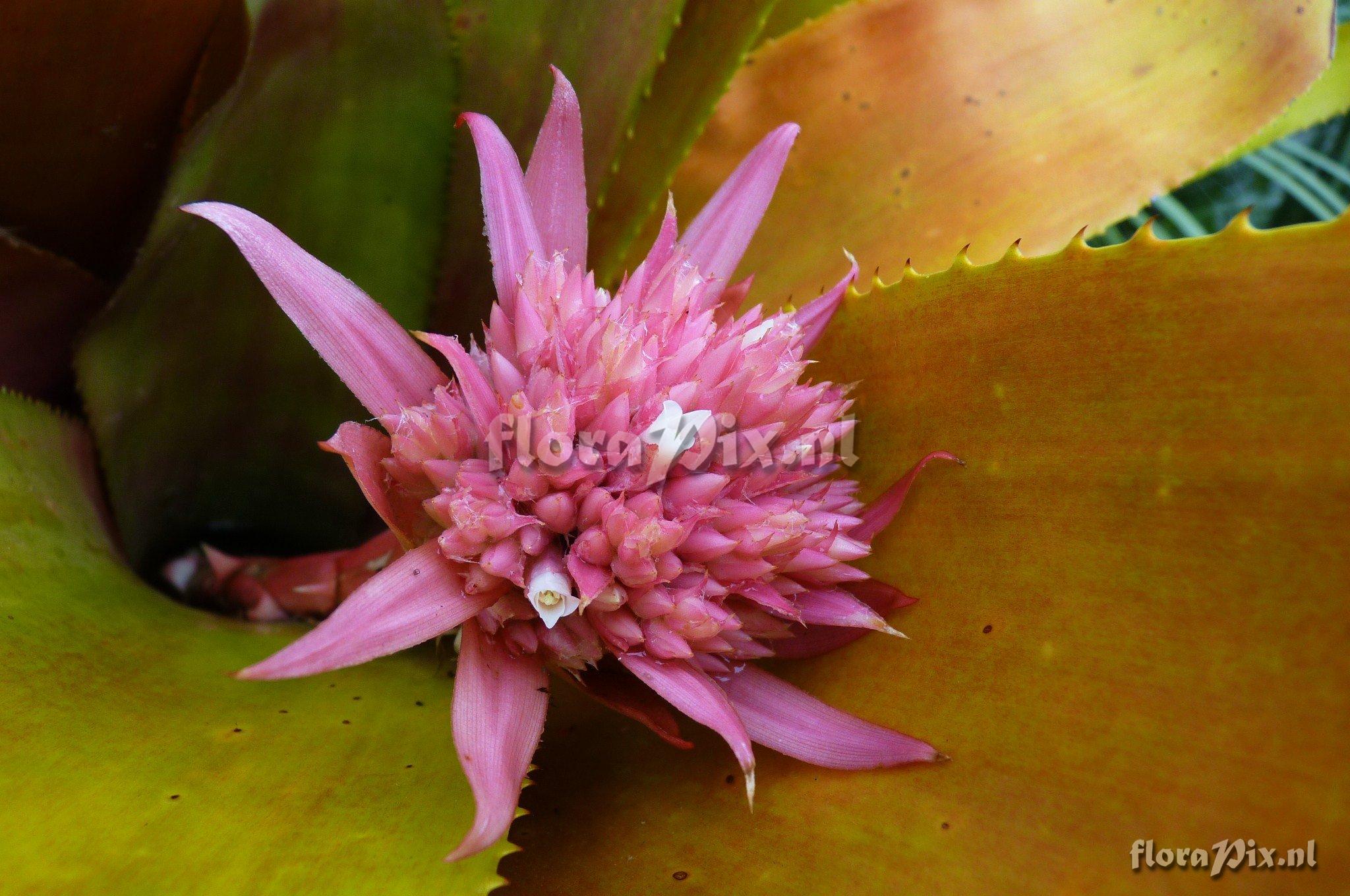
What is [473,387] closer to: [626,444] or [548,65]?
[626,444]

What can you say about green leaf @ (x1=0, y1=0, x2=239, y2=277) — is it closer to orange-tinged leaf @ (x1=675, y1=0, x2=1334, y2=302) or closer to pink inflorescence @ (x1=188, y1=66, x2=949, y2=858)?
pink inflorescence @ (x1=188, y1=66, x2=949, y2=858)

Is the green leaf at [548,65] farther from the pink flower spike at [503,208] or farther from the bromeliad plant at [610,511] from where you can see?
the pink flower spike at [503,208]

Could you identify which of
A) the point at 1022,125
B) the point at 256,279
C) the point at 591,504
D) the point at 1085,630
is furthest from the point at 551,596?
the point at 1022,125

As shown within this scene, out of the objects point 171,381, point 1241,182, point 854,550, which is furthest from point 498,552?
point 1241,182

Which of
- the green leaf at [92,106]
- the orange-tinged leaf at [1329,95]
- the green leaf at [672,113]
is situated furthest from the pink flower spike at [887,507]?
the orange-tinged leaf at [1329,95]

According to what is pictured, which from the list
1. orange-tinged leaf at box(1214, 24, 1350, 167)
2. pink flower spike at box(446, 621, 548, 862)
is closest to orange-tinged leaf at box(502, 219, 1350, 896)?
pink flower spike at box(446, 621, 548, 862)

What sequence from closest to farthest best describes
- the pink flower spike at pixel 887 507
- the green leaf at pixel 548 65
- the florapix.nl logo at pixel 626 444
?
the florapix.nl logo at pixel 626 444
the pink flower spike at pixel 887 507
the green leaf at pixel 548 65
